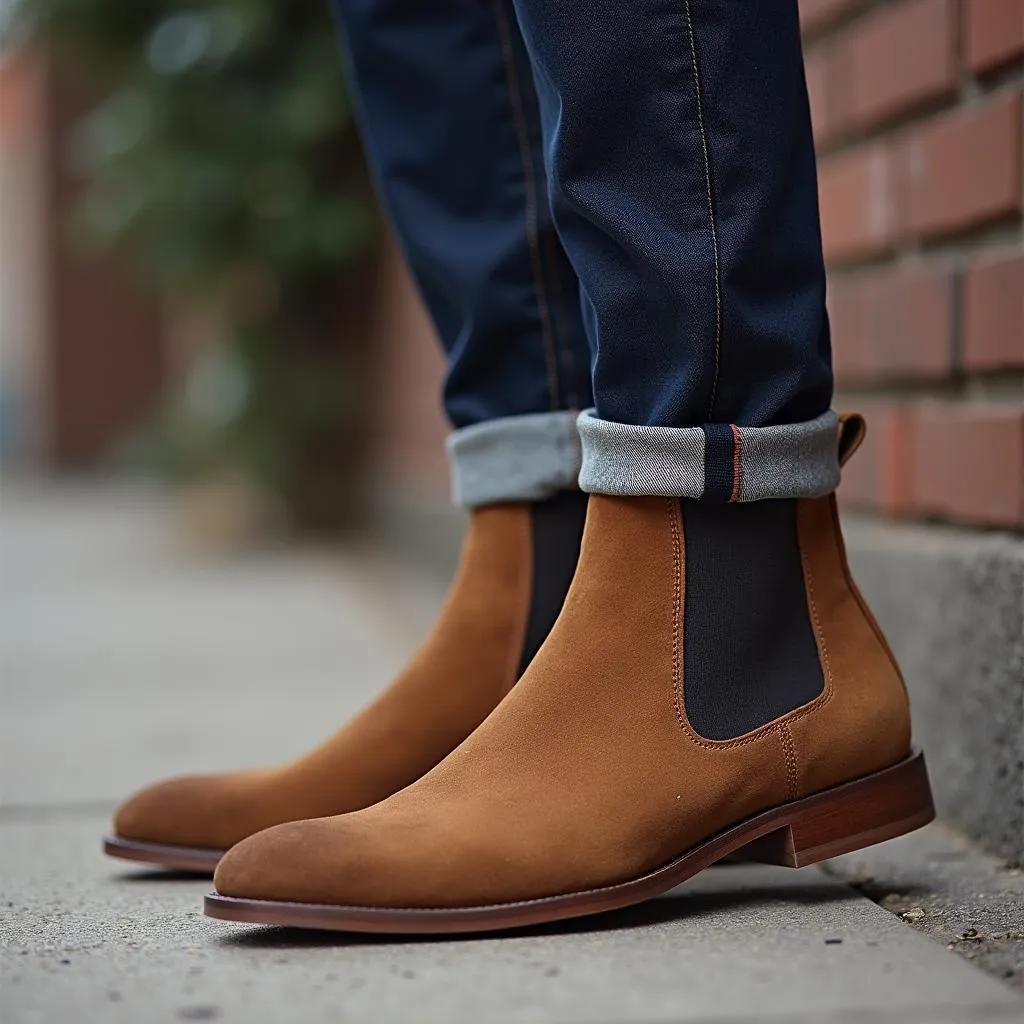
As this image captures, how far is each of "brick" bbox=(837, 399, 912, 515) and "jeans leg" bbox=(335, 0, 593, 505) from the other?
415 mm

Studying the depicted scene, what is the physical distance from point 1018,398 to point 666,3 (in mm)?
472

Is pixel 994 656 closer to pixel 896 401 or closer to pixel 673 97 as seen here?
pixel 896 401

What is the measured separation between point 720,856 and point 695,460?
239 mm

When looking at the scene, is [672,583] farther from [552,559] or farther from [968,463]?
[968,463]

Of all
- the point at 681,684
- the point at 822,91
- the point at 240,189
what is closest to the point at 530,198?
the point at 681,684

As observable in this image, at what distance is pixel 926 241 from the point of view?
136 centimetres

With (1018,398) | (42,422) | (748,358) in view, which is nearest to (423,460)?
(1018,398)

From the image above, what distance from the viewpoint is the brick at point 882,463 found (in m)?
1.41

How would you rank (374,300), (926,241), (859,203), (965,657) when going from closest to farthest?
(965,657), (926,241), (859,203), (374,300)

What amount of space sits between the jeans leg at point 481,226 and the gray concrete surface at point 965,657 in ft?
1.10

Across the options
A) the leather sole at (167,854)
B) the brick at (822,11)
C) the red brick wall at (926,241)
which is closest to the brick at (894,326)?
→ the red brick wall at (926,241)

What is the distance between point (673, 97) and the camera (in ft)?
2.89

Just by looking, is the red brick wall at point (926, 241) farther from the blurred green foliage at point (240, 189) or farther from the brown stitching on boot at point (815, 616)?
the blurred green foliage at point (240, 189)

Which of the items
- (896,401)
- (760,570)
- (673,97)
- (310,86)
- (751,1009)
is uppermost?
(310,86)
